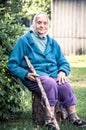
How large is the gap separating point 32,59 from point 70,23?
1666 cm

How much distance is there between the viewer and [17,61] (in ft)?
21.2

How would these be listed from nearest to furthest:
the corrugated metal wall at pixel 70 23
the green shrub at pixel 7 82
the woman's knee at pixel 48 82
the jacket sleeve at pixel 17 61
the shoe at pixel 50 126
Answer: the shoe at pixel 50 126 → the woman's knee at pixel 48 82 → the jacket sleeve at pixel 17 61 → the green shrub at pixel 7 82 → the corrugated metal wall at pixel 70 23

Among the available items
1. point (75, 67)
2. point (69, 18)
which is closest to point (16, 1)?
point (75, 67)

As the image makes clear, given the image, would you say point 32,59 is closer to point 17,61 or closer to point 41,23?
point 17,61

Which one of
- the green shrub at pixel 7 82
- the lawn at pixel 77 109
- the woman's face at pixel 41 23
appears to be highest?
the woman's face at pixel 41 23

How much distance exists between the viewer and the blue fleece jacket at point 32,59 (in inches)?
254

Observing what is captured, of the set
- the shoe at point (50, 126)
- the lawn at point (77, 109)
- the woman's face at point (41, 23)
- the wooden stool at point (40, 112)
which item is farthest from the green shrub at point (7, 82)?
the shoe at point (50, 126)

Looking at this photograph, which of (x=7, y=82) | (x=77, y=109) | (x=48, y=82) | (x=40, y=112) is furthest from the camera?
(x=77, y=109)

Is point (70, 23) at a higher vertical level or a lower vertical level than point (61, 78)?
higher

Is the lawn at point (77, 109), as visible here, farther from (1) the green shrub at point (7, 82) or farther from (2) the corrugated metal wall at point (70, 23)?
(2) the corrugated metal wall at point (70, 23)

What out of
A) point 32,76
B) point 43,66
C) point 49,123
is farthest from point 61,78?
point 49,123

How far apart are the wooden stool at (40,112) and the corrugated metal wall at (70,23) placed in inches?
637

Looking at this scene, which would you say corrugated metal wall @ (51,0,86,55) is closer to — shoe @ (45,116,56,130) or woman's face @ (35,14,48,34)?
woman's face @ (35,14,48,34)

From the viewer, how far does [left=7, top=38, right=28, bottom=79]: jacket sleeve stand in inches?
251
